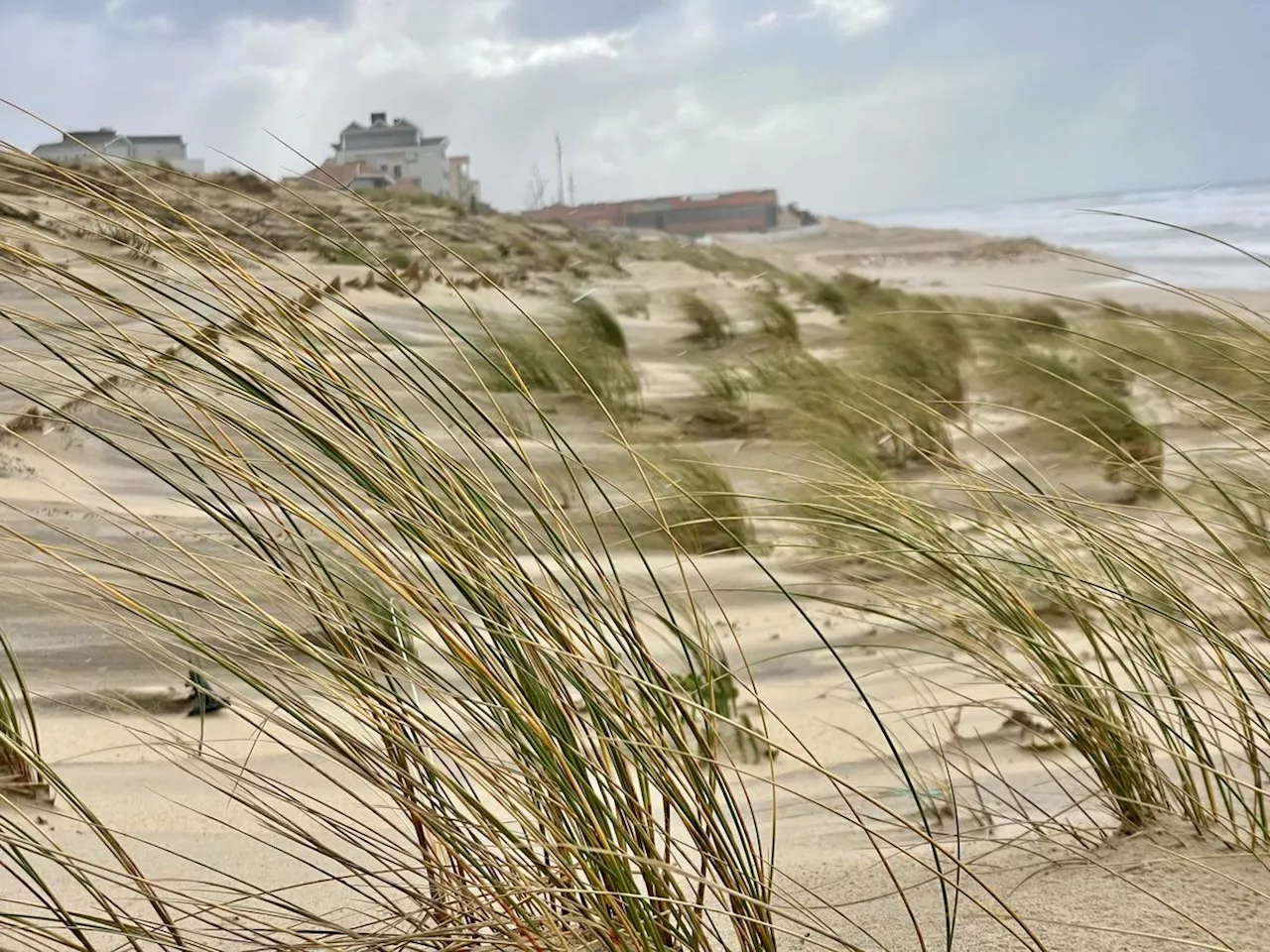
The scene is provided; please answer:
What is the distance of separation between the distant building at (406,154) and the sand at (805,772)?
42.4ft

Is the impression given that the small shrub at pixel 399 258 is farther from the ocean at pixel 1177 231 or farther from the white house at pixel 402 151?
the white house at pixel 402 151

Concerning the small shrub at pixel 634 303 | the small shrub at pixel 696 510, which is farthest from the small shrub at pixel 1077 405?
the small shrub at pixel 634 303

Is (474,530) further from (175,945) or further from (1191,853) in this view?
(1191,853)

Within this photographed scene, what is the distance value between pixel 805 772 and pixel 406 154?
51.0 feet

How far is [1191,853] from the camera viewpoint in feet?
3.49

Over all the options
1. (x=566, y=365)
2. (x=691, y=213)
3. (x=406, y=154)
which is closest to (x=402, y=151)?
(x=406, y=154)

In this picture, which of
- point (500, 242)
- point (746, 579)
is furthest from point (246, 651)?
point (500, 242)

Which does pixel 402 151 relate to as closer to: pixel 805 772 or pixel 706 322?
pixel 706 322

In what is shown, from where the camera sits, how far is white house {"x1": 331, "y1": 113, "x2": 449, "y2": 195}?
1578 cm

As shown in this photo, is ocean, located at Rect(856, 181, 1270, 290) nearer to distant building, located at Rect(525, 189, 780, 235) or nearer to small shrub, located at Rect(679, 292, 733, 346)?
small shrub, located at Rect(679, 292, 733, 346)

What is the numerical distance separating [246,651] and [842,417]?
2.59 m

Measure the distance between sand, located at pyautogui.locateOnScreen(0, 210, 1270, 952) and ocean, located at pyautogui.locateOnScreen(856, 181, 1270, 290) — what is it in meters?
2.82

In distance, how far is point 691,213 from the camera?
59.4 feet

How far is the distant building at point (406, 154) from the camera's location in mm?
15594
